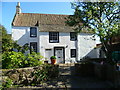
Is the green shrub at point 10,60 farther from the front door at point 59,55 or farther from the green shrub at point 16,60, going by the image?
the front door at point 59,55

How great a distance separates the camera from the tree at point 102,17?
19.7 ft

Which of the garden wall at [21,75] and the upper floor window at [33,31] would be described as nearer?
the garden wall at [21,75]

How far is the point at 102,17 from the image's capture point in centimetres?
686

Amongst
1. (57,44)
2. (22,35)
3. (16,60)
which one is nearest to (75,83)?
(16,60)

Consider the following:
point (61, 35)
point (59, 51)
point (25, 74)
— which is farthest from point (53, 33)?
point (25, 74)

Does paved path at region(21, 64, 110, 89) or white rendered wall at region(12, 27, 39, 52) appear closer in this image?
paved path at region(21, 64, 110, 89)

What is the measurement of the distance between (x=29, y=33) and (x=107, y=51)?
425 inches

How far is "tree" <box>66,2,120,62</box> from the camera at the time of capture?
19.7ft

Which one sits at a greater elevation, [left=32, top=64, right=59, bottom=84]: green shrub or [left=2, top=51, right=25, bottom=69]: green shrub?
[left=2, top=51, right=25, bottom=69]: green shrub

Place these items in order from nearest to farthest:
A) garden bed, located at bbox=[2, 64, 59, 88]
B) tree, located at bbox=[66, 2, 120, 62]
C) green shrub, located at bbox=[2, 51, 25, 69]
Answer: garden bed, located at bbox=[2, 64, 59, 88]
green shrub, located at bbox=[2, 51, 25, 69]
tree, located at bbox=[66, 2, 120, 62]

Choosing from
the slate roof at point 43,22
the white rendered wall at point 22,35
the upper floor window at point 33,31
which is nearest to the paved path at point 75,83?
the slate roof at point 43,22

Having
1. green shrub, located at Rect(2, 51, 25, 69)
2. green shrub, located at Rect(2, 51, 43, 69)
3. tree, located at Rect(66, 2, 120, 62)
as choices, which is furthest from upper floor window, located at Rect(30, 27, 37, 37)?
green shrub, located at Rect(2, 51, 25, 69)

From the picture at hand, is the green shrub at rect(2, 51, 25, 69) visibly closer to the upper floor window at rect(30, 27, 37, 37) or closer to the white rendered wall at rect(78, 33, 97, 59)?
the upper floor window at rect(30, 27, 37, 37)

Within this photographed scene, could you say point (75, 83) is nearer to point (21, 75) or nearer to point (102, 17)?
point (21, 75)
